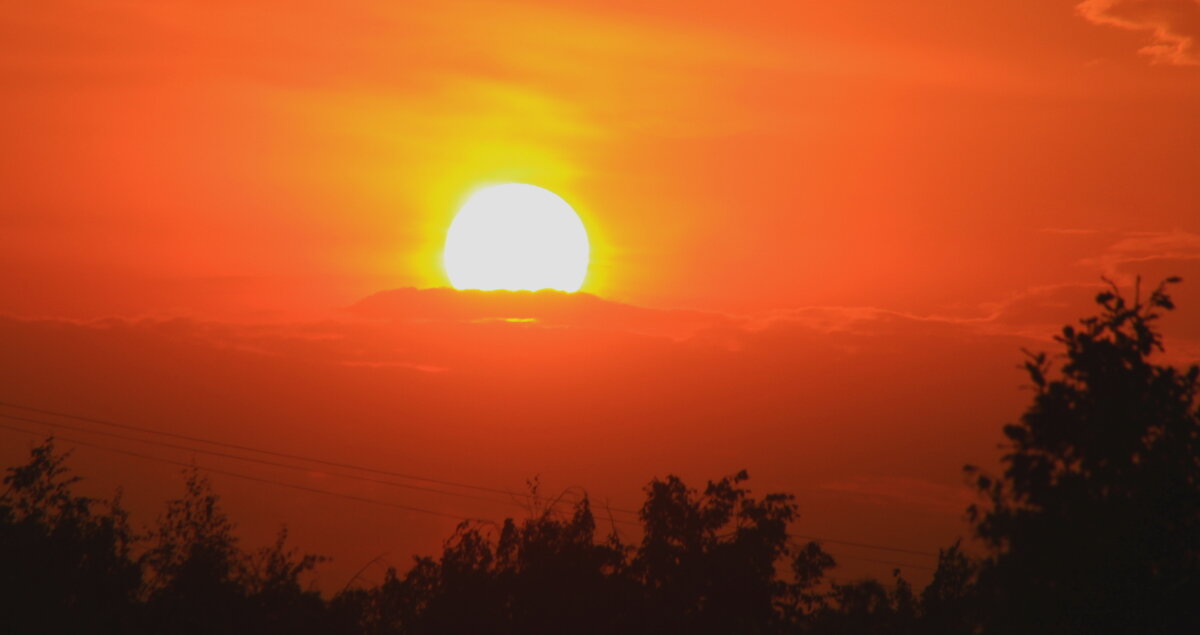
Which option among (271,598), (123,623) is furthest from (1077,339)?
(123,623)

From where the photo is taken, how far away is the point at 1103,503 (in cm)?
1664

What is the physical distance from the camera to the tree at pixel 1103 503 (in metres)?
16.2

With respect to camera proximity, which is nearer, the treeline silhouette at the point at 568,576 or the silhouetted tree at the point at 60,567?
the treeline silhouette at the point at 568,576

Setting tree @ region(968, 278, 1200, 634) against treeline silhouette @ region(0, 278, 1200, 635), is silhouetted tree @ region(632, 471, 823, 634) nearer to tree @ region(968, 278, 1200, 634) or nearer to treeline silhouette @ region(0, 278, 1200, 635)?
treeline silhouette @ region(0, 278, 1200, 635)

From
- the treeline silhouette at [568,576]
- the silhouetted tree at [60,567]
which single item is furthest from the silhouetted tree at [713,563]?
the silhouetted tree at [60,567]

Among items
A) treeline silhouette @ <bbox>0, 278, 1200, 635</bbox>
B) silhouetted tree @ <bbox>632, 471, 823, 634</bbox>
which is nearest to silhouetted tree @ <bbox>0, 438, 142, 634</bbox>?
treeline silhouette @ <bbox>0, 278, 1200, 635</bbox>

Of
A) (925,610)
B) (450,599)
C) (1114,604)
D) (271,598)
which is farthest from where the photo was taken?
(925,610)

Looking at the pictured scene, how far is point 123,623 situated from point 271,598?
4.53 metres

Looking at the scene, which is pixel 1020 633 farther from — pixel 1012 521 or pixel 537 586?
pixel 537 586

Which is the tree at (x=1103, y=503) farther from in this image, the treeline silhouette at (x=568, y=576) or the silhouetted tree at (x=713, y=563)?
the silhouetted tree at (x=713, y=563)

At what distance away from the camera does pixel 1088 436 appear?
17156 millimetres

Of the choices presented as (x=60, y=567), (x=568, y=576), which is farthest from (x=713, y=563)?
(x=60, y=567)

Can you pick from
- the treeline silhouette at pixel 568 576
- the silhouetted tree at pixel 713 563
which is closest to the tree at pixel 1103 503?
the treeline silhouette at pixel 568 576

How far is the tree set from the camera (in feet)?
53.3
